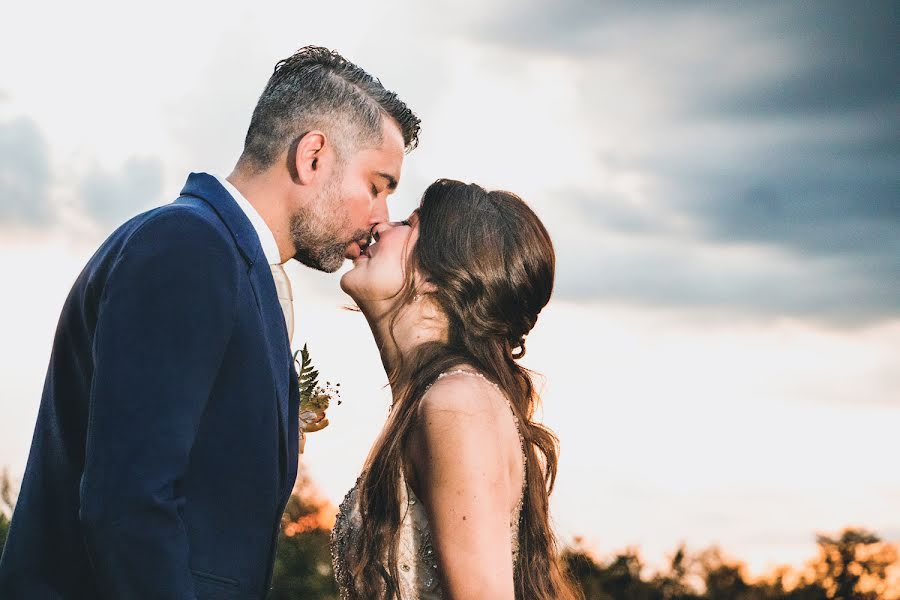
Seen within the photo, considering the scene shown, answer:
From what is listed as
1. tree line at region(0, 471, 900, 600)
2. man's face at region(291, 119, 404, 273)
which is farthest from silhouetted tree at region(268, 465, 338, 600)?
man's face at region(291, 119, 404, 273)

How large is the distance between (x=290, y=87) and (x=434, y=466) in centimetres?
159

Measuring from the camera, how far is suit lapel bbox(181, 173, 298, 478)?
3152 mm

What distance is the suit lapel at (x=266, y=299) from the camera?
124 inches

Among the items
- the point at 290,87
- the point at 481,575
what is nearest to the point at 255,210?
the point at 290,87

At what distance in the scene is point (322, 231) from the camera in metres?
3.81

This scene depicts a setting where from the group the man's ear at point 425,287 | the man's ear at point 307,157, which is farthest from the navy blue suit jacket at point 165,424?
the man's ear at point 425,287

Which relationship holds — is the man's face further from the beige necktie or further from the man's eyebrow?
the beige necktie

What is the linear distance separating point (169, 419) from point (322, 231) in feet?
4.07

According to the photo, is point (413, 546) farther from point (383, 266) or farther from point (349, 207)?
point (349, 207)

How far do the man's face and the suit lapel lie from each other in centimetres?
44

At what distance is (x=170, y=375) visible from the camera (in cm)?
278

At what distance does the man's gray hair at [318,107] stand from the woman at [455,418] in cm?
46

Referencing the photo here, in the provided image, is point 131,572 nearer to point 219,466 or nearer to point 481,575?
point 219,466

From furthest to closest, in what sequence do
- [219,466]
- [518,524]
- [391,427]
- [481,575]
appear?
[518,524]
[391,427]
[481,575]
[219,466]
